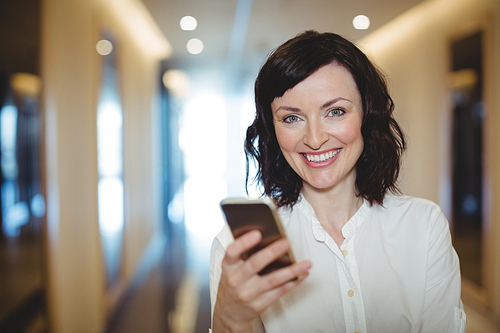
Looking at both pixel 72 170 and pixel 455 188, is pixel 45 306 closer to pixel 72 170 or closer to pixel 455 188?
pixel 72 170

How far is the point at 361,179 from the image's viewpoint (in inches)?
46.2

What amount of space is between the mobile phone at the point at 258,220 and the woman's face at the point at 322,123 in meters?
0.33

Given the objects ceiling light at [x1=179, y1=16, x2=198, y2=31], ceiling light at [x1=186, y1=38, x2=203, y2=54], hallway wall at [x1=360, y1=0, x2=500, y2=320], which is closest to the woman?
hallway wall at [x1=360, y1=0, x2=500, y2=320]

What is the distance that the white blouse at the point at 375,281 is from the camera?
101cm

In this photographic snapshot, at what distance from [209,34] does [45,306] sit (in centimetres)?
244

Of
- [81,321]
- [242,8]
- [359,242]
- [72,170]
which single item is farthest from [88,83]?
[359,242]

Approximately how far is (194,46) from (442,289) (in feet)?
10.3

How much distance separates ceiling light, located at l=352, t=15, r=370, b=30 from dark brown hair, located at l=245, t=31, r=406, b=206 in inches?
46.3

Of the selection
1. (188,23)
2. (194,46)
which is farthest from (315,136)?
(194,46)

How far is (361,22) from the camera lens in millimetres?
2166

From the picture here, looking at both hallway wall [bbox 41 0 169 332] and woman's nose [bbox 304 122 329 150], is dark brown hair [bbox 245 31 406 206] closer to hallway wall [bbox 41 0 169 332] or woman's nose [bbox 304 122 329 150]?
woman's nose [bbox 304 122 329 150]

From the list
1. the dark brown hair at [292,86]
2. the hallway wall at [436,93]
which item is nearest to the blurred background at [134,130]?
the hallway wall at [436,93]

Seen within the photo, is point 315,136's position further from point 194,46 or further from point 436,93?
point 194,46

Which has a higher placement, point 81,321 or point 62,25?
point 62,25
